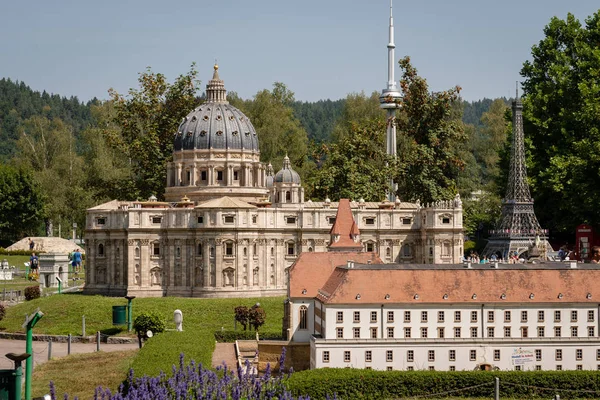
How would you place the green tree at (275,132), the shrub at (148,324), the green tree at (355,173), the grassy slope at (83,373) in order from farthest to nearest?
the green tree at (275,132) → the green tree at (355,173) → the shrub at (148,324) → the grassy slope at (83,373)

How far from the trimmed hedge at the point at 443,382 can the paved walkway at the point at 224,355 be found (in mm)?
5999

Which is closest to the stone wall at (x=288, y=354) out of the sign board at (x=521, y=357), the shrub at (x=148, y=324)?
the shrub at (x=148, y=324)

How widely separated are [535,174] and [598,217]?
30.1ft

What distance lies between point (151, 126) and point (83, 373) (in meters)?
65.1

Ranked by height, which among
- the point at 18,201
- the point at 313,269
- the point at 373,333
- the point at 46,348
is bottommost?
the point at 46,348

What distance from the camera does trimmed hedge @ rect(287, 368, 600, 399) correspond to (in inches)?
2594

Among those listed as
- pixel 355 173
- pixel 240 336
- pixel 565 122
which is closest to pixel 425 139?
pixel 355 173

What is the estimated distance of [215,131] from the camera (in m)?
123

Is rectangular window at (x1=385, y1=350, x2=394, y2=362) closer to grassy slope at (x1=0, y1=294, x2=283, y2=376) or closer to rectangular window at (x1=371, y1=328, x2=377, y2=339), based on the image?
rectangular window at (x1=371, y1=328, x2=377, y2=339)

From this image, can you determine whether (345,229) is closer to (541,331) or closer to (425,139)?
(541,331)

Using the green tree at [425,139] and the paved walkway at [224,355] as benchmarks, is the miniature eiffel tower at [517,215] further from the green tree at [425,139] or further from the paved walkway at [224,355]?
the paved walkway at [224,355]

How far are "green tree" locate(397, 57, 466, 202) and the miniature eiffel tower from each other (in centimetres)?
982

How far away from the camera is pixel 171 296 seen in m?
107

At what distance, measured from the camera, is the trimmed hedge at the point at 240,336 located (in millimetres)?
85125
